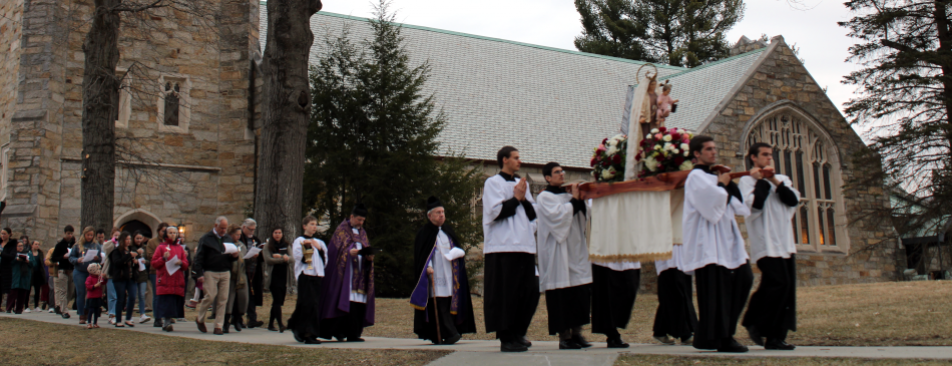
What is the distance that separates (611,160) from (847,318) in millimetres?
4116

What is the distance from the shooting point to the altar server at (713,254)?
623 centimetres

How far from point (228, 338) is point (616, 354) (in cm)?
527

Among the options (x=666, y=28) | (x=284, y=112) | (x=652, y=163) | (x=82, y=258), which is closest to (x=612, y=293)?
(x=652, y=163)

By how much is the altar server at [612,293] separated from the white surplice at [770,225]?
1.18 meters

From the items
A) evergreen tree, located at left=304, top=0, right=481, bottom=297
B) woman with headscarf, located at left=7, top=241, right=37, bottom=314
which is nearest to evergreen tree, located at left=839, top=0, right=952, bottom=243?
evergreen tree, located at left=304, top=0, right=481, bottom=297

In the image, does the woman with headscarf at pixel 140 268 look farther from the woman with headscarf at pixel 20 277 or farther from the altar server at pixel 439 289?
the altar server at pixel 439 289

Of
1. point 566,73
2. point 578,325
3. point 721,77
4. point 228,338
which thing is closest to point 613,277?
point 578,325

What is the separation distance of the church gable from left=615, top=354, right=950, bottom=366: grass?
48.0 feet

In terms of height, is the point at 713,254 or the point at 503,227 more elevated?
the point at 503,227

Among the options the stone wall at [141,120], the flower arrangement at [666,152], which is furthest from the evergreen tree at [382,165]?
the flower arrangement at [666,152]

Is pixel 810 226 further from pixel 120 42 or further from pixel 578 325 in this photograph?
pixel 120 42

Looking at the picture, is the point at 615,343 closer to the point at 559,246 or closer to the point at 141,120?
the point at 559,246

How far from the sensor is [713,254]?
249 inches

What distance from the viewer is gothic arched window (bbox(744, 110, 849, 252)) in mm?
20062
